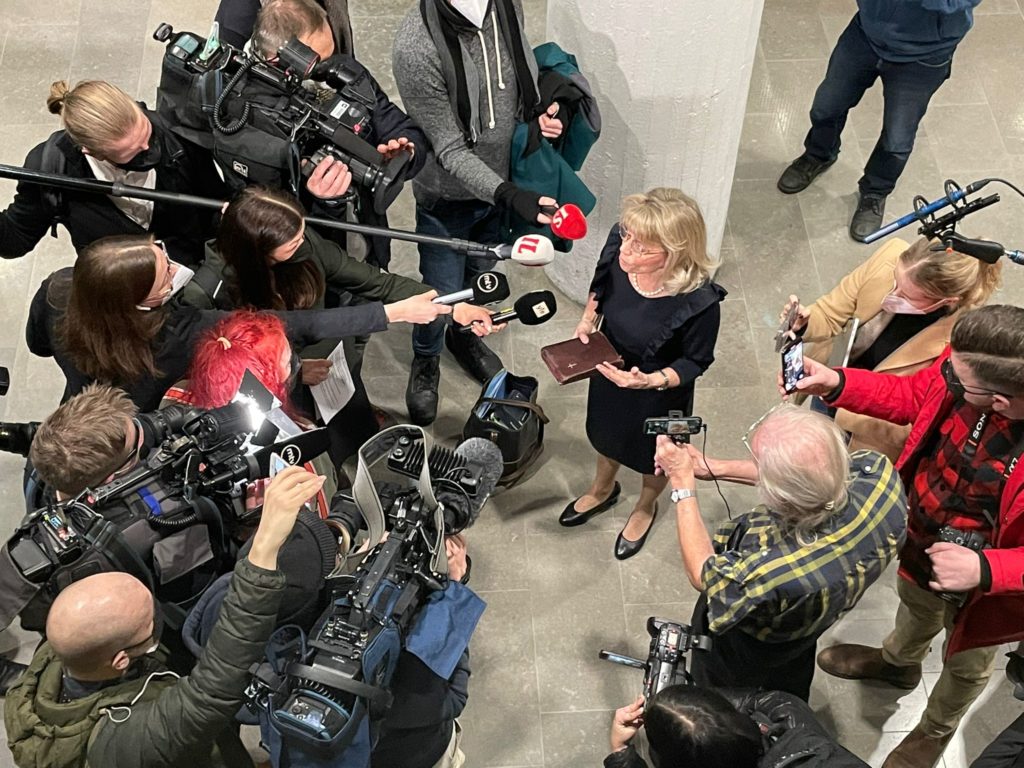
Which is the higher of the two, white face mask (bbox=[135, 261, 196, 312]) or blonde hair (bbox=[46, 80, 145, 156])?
blonde hair (bbox=[46, 80, 145, 156])

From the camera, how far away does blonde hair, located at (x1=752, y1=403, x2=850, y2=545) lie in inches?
106

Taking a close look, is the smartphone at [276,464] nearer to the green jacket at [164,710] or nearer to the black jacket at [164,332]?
the green jacket at [164,710]

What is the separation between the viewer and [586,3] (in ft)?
13.0

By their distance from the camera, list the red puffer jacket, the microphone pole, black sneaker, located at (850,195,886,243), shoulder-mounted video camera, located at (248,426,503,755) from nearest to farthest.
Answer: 1. shoulder-mounted video camera, located at (248,426,503,755)
2. the red puffer jacket
3. the microphone pole
4. black sneaker, located at (850,195,886,243)

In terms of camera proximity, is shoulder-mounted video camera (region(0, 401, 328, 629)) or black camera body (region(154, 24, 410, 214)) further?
black camera body (region(154, 24, 410, 214))

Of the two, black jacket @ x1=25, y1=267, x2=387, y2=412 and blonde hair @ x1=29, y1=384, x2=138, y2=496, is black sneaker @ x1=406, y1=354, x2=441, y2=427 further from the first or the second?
blonde hair @ x1=29, y1=384, x2=138, y2=496

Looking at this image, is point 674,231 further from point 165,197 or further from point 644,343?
point 165,197

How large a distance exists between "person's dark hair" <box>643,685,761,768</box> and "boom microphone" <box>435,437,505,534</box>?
31.9 inches

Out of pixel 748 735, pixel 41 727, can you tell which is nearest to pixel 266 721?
pixel 41 727

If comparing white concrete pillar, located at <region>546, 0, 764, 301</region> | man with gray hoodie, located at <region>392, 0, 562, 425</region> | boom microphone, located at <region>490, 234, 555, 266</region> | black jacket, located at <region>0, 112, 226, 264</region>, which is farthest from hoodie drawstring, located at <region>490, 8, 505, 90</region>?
black jacket, located at <region>0, 112, 226, 264</region>

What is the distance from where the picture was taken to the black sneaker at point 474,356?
4715mm

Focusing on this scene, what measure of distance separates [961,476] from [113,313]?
244cm

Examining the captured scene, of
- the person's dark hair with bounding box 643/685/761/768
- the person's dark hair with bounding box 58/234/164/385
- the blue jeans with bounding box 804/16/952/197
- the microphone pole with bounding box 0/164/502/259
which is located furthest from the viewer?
the blue jeans with bounding box 804/16/952/197

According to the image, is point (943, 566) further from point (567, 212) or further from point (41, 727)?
point (41, 727)
